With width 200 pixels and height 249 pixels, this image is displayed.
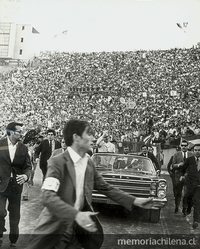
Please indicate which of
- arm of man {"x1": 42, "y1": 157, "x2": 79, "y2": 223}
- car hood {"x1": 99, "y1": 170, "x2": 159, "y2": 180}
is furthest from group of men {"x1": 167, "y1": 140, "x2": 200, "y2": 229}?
arm of man {"x1": 42, "y1": 157, "x2": 79, "y2": 223}

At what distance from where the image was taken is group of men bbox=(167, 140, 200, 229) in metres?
4.63

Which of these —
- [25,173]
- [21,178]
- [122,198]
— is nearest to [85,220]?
[122,198]

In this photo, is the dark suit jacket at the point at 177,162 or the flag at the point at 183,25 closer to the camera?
the flag at the point at 183,25

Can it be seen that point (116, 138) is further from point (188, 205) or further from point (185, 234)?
point (185, 234)

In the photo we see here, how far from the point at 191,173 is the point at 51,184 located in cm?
341

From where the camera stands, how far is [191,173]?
486 centimetres

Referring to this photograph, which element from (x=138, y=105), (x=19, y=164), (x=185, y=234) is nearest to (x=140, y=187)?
(x=185, y=234)

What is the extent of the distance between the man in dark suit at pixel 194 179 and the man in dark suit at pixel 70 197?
2719 millimetres

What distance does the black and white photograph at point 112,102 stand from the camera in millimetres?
4008

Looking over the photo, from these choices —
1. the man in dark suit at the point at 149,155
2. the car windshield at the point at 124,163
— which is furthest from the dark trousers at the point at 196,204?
the man in dark suit at the point at 149,155

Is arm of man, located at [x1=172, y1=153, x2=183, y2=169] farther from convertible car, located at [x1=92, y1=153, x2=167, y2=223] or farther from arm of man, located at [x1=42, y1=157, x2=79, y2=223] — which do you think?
arm of man, located at [x1=42, y1=157, x2=79, y2=223]

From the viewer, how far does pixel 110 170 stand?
525cm

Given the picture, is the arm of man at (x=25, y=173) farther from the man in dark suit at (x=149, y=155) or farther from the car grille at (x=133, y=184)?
the man in dark suit at (x=149, y=155)

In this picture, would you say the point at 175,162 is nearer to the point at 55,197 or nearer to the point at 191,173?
the point at 191,173
